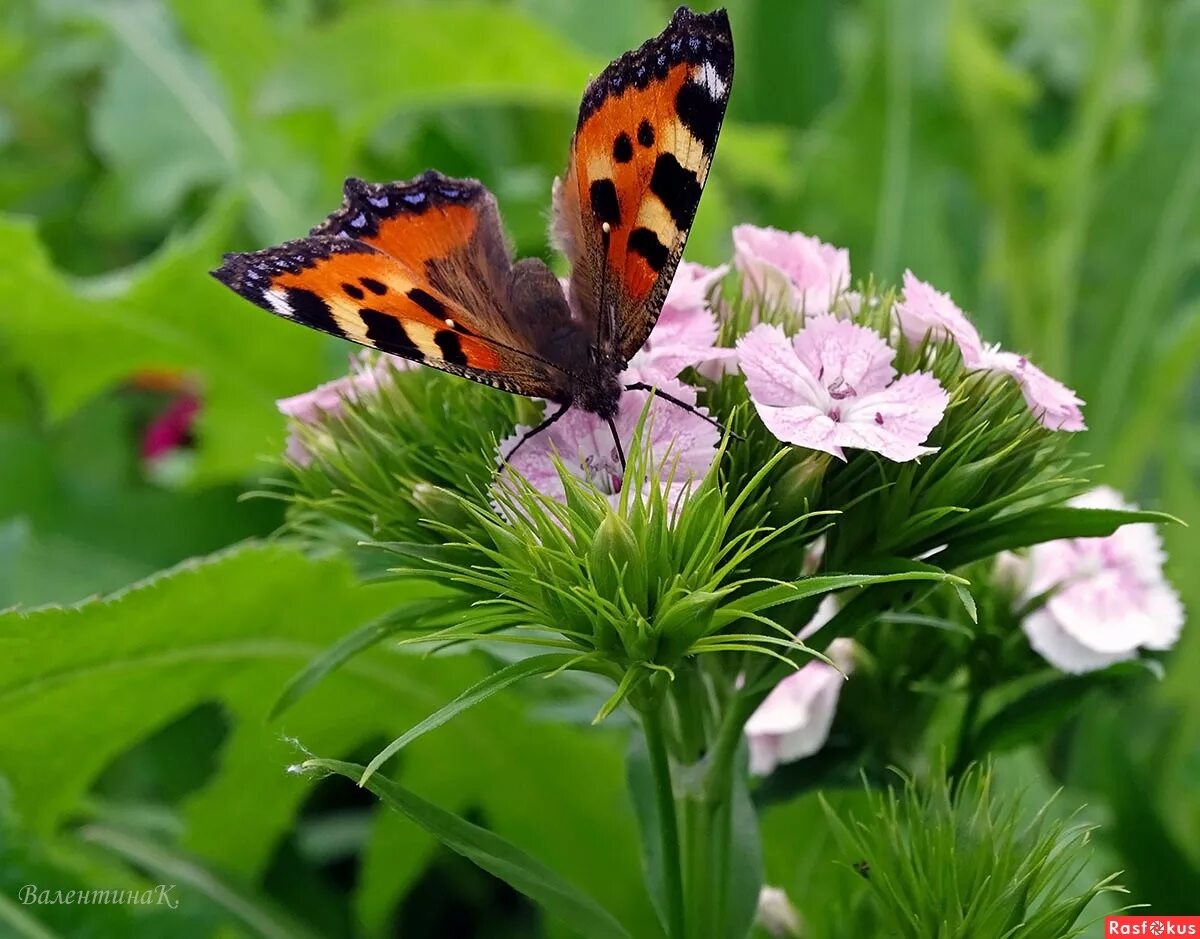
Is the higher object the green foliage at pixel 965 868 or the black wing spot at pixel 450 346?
the black wing spot at pixel 450 346

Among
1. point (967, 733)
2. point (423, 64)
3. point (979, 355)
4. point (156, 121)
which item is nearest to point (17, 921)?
point (967, 733)

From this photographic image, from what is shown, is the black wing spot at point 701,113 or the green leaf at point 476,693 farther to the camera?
the black wing spot at point 701,113

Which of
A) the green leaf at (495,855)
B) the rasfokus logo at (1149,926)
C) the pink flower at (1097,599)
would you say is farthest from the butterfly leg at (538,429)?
the rasfokus logo at (1149,926)

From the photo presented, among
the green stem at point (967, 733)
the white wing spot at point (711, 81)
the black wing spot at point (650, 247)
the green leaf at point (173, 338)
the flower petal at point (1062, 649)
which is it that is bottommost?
the green stem at point (967, 733)

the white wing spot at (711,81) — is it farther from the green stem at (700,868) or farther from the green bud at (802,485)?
the green stem at (700,868)

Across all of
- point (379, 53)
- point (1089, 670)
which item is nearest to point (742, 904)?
point (1089, 670)

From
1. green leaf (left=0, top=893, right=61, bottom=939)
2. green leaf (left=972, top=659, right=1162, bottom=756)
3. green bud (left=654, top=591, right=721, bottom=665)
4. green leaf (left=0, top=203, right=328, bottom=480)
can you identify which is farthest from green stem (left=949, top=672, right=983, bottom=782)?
green leaf (left=0, top=203, right=328, bottom=480)
